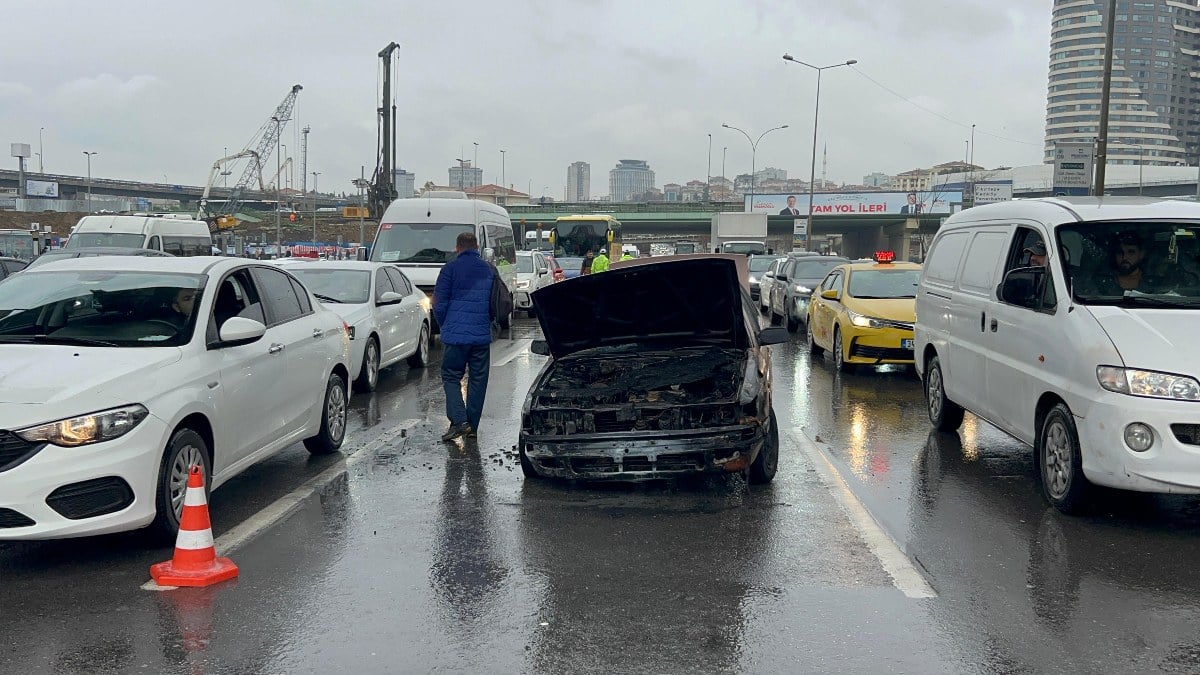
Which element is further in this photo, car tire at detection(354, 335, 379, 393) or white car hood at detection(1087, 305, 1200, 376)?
car tire at detection(354, 335, 379, 393)

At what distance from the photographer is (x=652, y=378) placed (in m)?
7.28

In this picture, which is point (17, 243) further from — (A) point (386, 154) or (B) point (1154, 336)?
(B) point (1154, 336)

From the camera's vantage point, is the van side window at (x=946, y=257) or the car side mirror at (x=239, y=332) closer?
the car side mirror at (x=239, y=332)

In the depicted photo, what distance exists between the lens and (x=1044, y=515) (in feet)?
21.2

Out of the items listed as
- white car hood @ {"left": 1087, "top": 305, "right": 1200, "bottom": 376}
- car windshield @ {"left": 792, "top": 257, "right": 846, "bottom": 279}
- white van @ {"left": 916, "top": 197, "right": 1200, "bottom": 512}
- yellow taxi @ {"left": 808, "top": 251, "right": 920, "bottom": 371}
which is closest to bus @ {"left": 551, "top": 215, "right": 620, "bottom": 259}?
car windshield @ {"left": 792, "top": 257, "right": 846, "bottom": 279}

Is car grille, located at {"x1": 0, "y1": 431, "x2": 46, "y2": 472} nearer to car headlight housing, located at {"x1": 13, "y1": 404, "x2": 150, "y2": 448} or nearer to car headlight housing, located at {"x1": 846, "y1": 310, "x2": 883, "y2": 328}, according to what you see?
car headlight housing, located at {"x1": 13, "y1": 404, "x2": 150, "y2": 448}

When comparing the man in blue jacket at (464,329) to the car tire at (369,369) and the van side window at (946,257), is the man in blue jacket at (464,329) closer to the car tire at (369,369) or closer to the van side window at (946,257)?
the car tire at (369,369)

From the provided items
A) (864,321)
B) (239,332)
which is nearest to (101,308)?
(239,332)

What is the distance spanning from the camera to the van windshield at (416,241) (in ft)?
61.5

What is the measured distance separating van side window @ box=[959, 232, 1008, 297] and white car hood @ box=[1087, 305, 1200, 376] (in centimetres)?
163

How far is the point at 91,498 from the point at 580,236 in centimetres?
3812

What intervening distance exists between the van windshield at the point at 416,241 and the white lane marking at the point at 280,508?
10.1m

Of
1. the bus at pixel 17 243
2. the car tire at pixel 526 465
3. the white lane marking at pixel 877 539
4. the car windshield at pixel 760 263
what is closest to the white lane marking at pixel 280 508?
the car tire at pixel 526 465

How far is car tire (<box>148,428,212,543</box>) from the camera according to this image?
5.39 m
